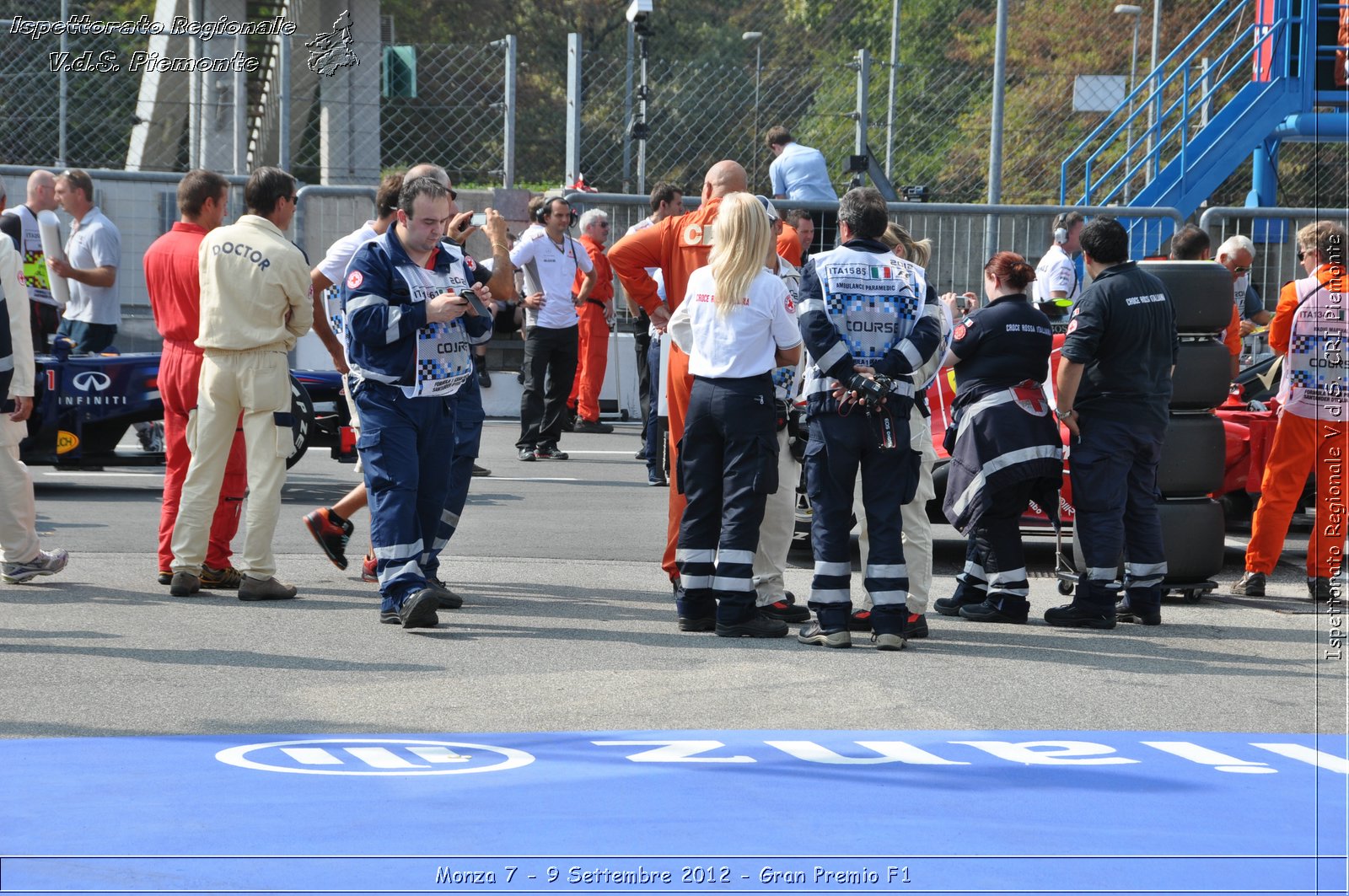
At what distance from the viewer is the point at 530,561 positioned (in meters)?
9.31

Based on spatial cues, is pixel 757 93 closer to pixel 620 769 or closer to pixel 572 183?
pixel 572 183

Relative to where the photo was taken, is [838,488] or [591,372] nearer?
[838,488]

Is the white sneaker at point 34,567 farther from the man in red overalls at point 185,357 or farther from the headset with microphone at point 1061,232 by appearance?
the headset with microphone at point 1061,232

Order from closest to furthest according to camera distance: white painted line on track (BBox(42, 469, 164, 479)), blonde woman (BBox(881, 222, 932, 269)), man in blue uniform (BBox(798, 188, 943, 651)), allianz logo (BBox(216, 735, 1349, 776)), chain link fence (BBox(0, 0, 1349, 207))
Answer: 1. allianz logo (BBox(216, 735, 1349, 776))
2. man in blue uniform (BBox(798, 188, 943, 651))
3. blonde woman (BBox(881, 222, 932, 269))
4. white painted line on track (BBox(42, 469, 164, 479))
5. chain link fence (BBox(0, 0, 1349, 207))

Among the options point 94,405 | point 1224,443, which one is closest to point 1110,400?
point 1224,443

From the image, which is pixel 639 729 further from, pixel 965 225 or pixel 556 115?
pixel 556 115

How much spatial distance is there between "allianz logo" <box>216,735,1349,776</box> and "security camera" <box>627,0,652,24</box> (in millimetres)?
15667

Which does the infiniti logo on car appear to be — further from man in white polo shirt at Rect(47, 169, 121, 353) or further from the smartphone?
the smartphone

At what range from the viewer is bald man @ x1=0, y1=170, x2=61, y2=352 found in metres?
11.4

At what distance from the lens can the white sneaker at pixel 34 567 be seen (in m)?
8.12

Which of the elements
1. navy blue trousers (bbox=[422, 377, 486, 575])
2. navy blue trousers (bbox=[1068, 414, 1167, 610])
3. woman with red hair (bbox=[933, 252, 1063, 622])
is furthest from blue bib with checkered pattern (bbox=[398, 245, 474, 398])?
navy blue trousers (bbox=[1068, 414, 1167, 610])

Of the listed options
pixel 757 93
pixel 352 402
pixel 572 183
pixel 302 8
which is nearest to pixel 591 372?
pixel 572 183

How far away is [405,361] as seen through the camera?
7.21 m

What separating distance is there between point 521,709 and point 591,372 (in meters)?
9.69
